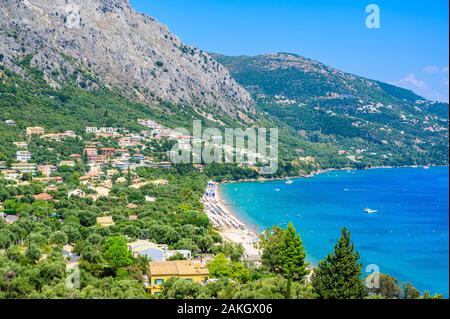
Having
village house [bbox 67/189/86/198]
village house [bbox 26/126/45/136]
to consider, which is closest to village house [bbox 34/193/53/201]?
village house [bbox 67/189/86/198]

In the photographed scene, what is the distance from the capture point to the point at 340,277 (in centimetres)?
1116

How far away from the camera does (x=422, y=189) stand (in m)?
50.3

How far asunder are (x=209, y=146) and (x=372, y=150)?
1452 inches

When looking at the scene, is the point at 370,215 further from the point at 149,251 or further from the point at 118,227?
the point at 149,251

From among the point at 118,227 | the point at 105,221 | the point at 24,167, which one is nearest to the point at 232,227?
the point at 105,221

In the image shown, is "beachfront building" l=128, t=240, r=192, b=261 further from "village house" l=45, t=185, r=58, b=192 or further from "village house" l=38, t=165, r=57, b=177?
"village house" l=38, t=165, r=57, b=177

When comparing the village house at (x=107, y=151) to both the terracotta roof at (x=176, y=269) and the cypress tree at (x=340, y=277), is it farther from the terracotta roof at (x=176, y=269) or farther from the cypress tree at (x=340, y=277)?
the cypress tree at (x=340, y=277)

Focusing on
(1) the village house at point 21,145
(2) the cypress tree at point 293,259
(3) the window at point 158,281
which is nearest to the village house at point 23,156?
(1) the village house at point 21,145

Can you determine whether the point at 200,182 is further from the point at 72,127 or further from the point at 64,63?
the point at 64,63

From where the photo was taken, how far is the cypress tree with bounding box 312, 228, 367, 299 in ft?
35.6

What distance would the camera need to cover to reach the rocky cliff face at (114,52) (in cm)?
5162

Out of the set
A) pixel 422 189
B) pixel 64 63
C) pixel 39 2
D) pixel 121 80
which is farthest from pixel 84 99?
pixel 422 189

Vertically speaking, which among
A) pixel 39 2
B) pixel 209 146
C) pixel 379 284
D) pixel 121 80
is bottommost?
pixel 379 284

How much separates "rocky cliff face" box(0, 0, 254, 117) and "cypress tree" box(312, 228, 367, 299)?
143ft
